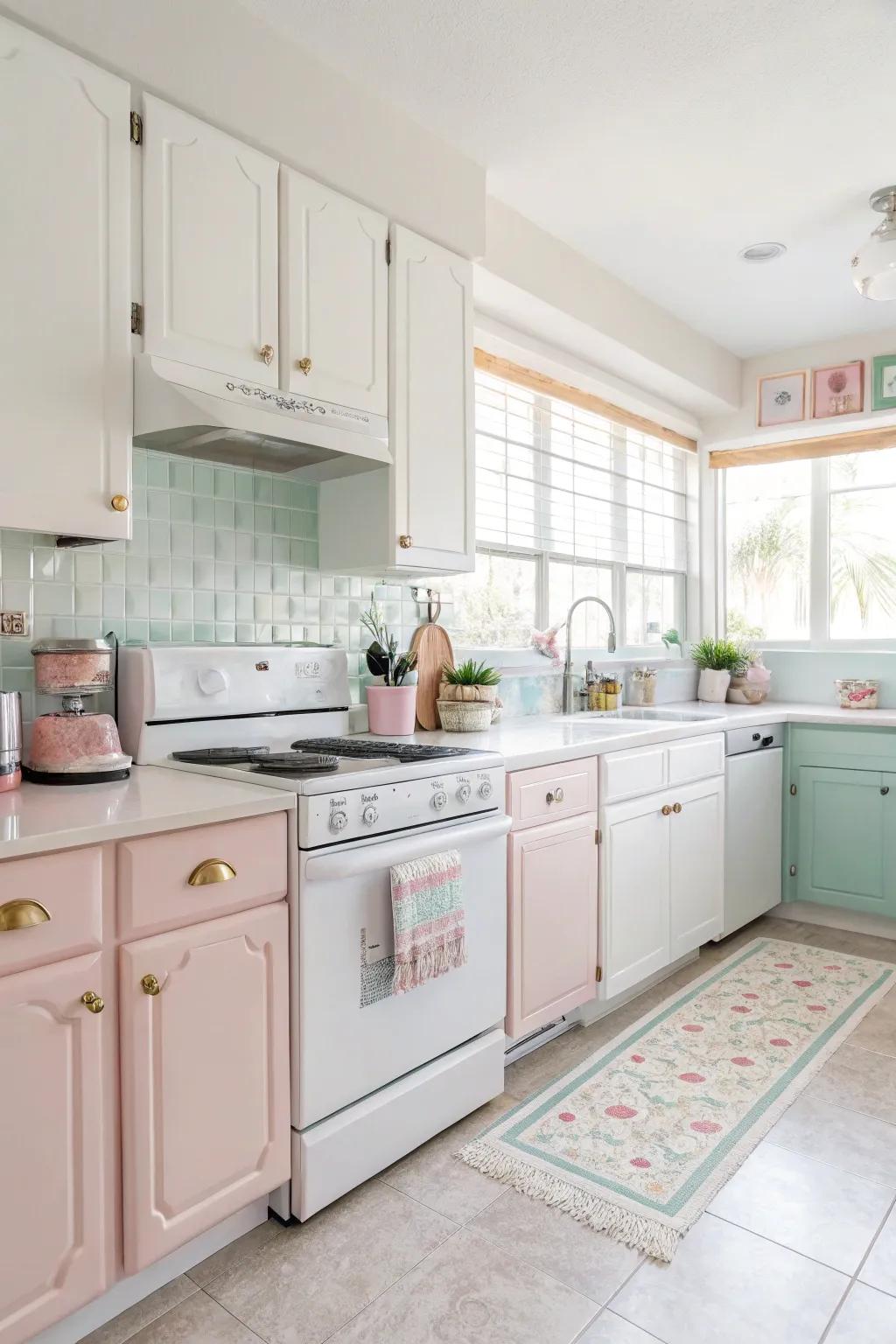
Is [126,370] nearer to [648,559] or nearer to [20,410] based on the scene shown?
[20,410]

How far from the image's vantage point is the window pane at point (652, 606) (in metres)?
4.27

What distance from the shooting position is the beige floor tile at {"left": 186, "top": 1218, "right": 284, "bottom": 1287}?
162cm

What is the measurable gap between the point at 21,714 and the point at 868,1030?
8.30 ft

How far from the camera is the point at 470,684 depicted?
2.76 m

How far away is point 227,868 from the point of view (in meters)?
1.56

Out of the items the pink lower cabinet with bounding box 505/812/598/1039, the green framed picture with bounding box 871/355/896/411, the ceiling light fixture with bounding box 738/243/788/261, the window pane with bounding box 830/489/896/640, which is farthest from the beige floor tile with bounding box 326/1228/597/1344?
the green framed picture with bounding box 871/355/896/411

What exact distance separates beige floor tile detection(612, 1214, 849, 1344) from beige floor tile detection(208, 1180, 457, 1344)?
1.35 ft

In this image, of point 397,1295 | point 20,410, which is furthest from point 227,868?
point 20,410

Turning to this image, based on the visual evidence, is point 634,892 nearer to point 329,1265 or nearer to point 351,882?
point 351,882

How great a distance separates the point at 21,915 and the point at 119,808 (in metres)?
0.27

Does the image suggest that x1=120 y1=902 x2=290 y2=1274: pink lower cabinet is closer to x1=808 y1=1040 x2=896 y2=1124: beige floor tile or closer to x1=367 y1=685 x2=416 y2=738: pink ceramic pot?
x1=367 y1=685 x2=416 y2=738: pink ceramic pot

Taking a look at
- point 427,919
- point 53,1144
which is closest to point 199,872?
point 53,1144

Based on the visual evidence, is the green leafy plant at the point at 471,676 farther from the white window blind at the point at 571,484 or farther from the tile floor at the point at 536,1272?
the tile floor at the point at 536,1272

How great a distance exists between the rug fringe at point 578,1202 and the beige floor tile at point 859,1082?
77 centimetres
